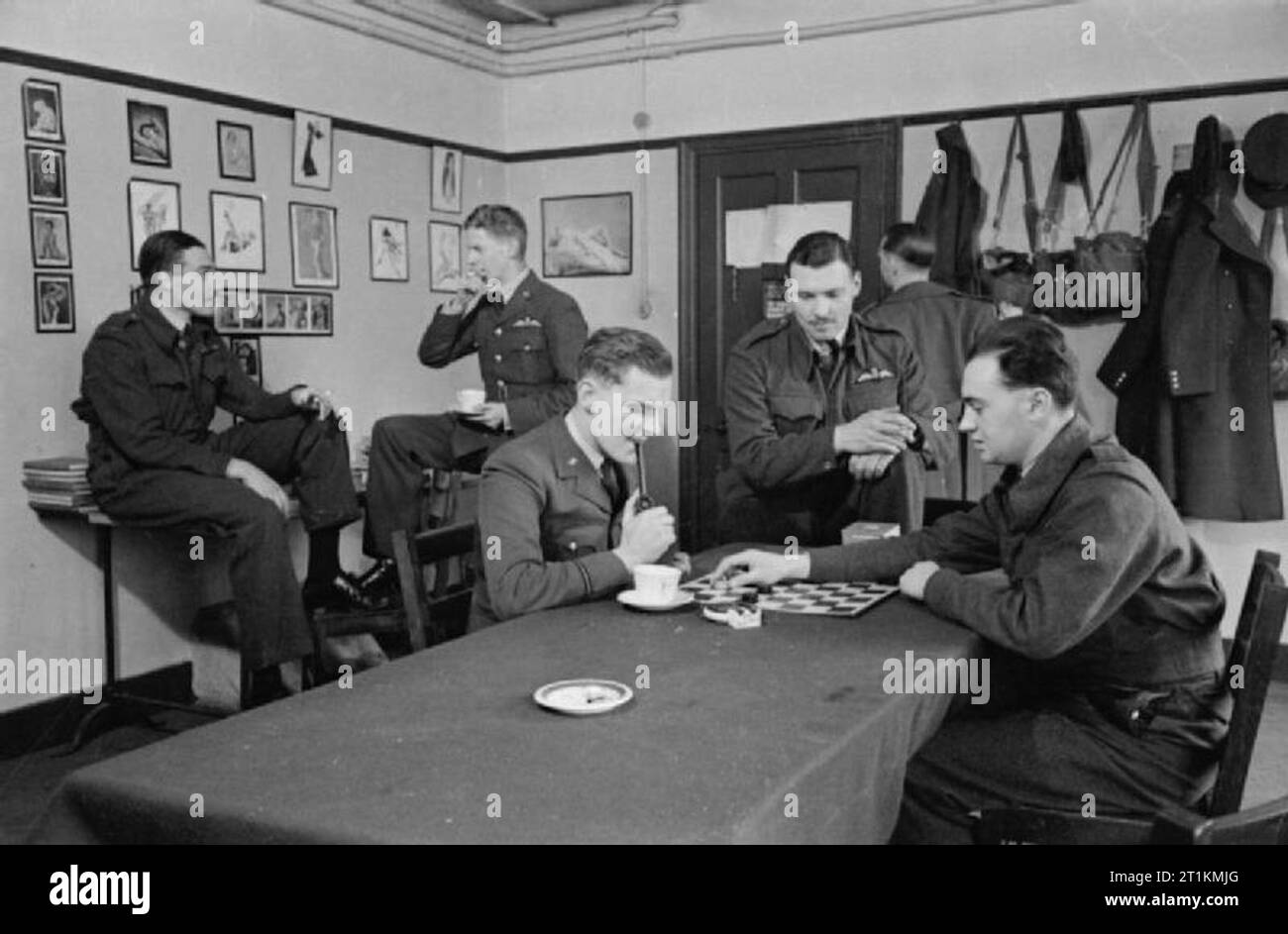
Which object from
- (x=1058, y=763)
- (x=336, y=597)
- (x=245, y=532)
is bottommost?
(x=336, y=597)

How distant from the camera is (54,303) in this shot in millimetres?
4293

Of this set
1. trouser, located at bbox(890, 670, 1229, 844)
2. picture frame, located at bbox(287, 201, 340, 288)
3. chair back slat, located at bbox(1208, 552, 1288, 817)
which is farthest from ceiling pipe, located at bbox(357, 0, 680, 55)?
chair back slat, located at bbox(1208, 552, 1288, 817)

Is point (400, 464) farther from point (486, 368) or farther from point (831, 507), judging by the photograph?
point (831, 507)

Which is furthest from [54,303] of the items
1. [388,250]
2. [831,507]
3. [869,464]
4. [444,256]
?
[869,464]

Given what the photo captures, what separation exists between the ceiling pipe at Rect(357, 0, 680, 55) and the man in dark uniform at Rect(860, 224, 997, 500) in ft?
6.75

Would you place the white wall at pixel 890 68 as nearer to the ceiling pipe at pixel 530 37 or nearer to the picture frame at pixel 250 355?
the ceiling pipe at pixel 530 37

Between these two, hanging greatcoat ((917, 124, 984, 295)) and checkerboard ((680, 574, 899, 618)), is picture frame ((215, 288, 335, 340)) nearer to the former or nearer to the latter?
hanging greatcoat ((917, 124, 984, 295))

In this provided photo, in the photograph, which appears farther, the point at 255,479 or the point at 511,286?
the point at 511,286

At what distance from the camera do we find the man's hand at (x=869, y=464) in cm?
334

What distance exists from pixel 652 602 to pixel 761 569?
38 centimetres

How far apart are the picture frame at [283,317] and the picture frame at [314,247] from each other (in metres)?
0.07

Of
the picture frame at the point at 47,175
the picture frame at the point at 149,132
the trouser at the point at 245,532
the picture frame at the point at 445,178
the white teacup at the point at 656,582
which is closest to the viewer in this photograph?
the white teacup at the point at 656,582

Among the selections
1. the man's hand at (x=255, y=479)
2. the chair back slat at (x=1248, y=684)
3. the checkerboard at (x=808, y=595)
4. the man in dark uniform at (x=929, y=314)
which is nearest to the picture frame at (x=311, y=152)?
the man's hand at (x=255, y=479)
